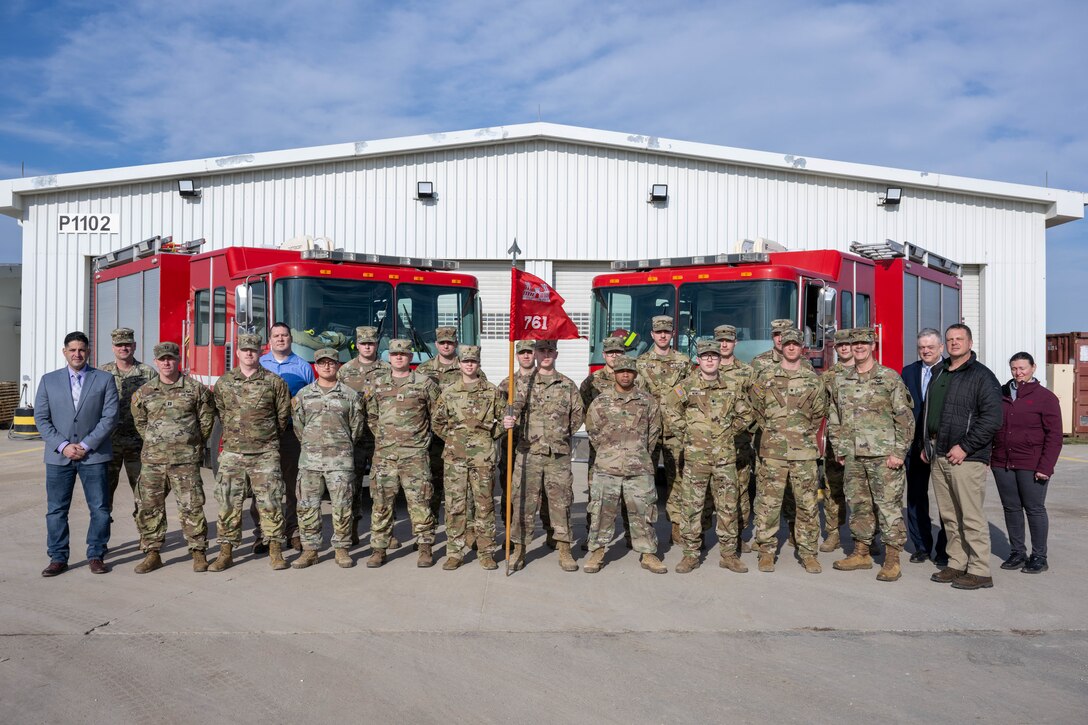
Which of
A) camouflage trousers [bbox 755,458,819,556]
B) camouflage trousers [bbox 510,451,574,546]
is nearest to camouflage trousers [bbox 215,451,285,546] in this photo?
camouflage trousers [bbox 510,451,574,546]

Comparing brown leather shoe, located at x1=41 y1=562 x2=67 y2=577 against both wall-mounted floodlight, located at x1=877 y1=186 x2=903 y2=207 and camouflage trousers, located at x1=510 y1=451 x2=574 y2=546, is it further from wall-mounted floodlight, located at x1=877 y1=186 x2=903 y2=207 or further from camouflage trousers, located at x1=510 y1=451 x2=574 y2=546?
wall-mounted floodlight, located at x1=877 y1=186 x2=903 y2=207

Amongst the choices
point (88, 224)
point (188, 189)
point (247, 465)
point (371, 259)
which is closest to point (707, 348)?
point (247, 465)

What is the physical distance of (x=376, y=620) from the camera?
4.97 meters

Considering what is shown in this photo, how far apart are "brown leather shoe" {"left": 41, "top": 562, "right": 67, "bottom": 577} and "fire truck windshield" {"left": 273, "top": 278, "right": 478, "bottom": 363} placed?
2642 millimetres

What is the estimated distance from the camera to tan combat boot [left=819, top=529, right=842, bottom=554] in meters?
6.68

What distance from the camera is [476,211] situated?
15.7m

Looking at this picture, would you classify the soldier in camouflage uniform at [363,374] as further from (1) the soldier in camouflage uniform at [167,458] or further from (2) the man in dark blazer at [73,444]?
(2) the man in dark blazer at [73,444]

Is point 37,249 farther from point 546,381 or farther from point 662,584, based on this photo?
point 662,584

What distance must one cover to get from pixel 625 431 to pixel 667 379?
1.34 meters

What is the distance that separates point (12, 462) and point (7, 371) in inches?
386

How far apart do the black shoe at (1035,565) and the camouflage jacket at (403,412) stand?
15.0 ft

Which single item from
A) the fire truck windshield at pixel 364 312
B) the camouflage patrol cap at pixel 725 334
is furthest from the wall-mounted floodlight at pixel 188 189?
the camouflage patrol cap at pixel 725 334

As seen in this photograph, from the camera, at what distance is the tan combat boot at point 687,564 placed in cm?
606

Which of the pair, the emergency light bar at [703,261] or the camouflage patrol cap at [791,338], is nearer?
the camouflage patrol cap at [791,338]
